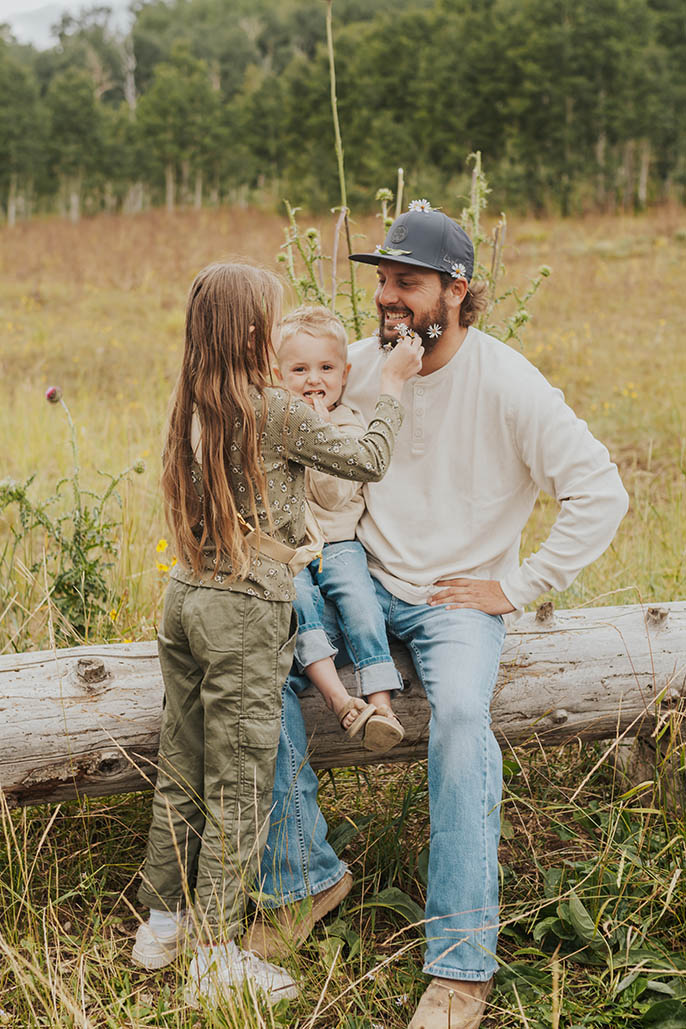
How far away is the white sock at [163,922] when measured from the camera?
2455 millimetres

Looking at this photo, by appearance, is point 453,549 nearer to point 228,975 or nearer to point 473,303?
point 473,303

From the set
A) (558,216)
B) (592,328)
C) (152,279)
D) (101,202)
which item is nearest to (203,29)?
(101,202)

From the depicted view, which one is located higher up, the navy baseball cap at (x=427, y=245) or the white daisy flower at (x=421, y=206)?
the white daisy flower at (x=421, y=206)

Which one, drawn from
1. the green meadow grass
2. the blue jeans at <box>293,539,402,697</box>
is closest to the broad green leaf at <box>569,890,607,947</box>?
the green meadow grass

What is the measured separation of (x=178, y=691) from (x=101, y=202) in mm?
42478

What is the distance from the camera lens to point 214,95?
127 feet

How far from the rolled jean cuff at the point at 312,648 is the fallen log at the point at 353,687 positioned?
0.50 ft

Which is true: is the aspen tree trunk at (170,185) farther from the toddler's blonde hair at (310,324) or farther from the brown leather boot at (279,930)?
the brown leather boot at (279,930)

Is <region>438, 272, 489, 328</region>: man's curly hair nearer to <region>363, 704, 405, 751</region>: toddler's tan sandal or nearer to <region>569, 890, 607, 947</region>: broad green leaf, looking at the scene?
<region>363, 704, 405, 751</region>: toddler's tan sandal

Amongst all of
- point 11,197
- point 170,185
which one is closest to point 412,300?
point 11,197

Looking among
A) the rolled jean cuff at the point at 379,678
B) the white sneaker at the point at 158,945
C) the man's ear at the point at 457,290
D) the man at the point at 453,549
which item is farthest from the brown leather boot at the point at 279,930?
the man's ear at the point at 457,290

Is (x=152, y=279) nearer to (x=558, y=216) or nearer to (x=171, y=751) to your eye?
(x=558, y=216)

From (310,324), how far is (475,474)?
64cm

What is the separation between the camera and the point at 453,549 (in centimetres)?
273
